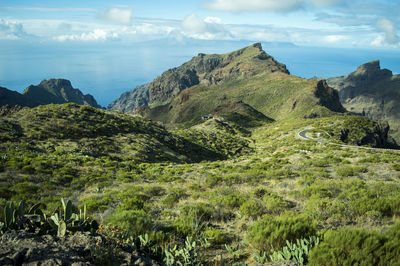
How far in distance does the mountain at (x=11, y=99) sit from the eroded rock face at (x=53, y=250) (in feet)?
668

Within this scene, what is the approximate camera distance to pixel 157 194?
1098cm

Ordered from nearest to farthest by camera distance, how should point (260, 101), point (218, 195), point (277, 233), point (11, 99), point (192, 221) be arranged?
1. point (277, 233)
2. point (192, 221)
3. point (218, 195)
4. point (260, 101)
5. point (11, 99)

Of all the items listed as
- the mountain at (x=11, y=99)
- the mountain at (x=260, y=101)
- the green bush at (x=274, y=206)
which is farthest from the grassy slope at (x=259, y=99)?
the green bush at (x=274, y=206)

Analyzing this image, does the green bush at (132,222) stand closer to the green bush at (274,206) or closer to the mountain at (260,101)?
the green bush at (274,206)

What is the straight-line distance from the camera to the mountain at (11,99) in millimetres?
157875

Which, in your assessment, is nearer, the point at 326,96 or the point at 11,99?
the point at 326,96

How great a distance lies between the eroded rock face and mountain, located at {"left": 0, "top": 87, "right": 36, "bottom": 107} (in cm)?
20353

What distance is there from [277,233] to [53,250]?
424 centimetres

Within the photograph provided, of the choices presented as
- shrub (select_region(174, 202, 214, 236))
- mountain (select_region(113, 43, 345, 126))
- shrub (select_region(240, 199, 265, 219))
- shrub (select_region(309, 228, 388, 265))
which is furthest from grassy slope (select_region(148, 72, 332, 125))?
shrub (select_region(309, 228, 388, 265))

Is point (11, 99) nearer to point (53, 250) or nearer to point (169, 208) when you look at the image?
point (169, 208)

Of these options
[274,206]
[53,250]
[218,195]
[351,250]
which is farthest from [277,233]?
[218,195]

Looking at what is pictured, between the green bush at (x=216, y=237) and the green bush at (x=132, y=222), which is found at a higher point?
the green bush at (x=132, y=222)

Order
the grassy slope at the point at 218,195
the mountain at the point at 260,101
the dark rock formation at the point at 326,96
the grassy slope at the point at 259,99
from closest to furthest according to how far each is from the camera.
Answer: the grassy slope at the point at 218,195, the mountain at the point at 260,101, the grassy slope at the point at 259,99, the dark rock formation at the point at 326,96

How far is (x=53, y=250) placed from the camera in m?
3.31
